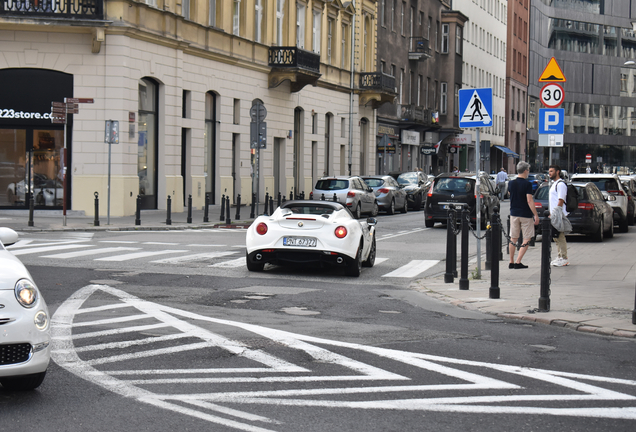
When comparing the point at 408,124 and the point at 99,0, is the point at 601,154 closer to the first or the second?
the point at 408,124

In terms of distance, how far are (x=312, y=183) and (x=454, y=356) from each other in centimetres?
3835

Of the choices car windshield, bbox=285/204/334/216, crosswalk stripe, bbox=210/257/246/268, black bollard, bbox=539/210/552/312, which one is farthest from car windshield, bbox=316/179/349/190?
black bollard, bbox=539/210/552/312

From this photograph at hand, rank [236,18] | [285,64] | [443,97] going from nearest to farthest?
[236,18] < [285,64] < [443,97]

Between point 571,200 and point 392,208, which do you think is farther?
point 392,208

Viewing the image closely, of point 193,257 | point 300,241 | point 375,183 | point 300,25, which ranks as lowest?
point 193,257

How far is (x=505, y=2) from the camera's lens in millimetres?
93250

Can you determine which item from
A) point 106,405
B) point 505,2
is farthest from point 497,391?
point 505,2

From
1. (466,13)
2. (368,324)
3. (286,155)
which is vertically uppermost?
(466,13)

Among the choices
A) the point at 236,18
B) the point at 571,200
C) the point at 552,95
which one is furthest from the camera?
the point at 236,18

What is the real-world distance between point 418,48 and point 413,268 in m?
47.5

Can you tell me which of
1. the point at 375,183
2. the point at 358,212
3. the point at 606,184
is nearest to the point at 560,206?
the point at 606,184

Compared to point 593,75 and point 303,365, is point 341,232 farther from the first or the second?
point 593,75

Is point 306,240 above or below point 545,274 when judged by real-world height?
above

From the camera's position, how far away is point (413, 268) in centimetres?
1683
